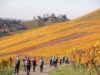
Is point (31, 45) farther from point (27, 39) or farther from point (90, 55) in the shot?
point (90, 55)

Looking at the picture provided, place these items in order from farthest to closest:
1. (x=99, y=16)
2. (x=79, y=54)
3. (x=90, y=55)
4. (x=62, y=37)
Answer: (x=99, y=16), (x=62, y=37), (x=79, y=54), (x=90, y=55)

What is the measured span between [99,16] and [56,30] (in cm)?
1914

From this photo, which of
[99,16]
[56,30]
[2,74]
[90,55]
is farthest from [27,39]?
[90,55]

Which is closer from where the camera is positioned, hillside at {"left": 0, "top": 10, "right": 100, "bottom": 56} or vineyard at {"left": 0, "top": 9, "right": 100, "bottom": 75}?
vineyard at {"left": 0, "top": 9, "right": 100, "bottom": 75}

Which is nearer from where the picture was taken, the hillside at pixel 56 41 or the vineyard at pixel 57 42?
the vineyard at pixel 57 42

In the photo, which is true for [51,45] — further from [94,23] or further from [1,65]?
[1,65]

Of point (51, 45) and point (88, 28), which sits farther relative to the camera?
point (88, 28)

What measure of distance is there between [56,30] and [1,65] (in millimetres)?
75843

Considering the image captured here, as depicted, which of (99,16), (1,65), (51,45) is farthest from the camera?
(99,16)

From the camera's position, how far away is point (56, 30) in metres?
126

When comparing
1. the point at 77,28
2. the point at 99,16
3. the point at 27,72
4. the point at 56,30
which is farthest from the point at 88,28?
the point at 27,72

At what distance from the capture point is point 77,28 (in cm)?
11962

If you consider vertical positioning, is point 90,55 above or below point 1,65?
above

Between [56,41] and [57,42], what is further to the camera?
[56,41]
